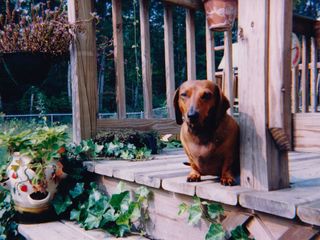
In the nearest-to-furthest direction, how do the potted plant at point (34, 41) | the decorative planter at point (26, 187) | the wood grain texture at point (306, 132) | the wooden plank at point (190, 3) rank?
1. the decorative planter at point (26, 187)
2. the wood grain texture at point (306, 132)
3. the potted plant at point (34, 41)
4. the wooden plank at point (190, 3)

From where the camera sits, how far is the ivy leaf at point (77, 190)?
215 cm

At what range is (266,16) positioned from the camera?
134 centimetres

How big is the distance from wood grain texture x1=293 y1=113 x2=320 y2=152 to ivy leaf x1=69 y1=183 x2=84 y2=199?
56.9 inches

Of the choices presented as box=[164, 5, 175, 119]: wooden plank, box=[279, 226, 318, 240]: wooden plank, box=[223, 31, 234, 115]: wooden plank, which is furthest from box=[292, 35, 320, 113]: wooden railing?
box=[279, 226, 318, 240]: wooden plank

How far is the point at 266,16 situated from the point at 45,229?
1.52 meters

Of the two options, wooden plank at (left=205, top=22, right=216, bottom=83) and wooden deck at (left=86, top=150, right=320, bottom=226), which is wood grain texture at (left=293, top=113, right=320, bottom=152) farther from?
wooden plank at (left=205, top=22, right=216, bottom=83)

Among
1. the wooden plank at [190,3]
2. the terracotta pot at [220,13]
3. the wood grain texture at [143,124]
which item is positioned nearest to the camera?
the wood grain texture at [143,124]

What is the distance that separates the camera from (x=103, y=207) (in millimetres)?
1989

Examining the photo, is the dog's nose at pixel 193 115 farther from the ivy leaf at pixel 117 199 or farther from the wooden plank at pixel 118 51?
the wooden plank at pixel 118 51

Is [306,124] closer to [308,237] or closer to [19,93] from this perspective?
[308,237]

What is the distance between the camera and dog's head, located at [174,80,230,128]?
1.38m

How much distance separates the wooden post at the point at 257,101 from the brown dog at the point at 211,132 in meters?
0.06

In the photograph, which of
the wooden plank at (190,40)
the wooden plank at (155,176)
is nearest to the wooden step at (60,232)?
the wooden plank at (155,176)

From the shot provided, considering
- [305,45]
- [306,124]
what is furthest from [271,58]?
[305,45]
